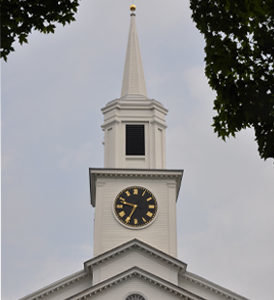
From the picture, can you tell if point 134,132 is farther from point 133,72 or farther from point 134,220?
point 134,220

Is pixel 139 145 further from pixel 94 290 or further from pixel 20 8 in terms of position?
pixel 20 8

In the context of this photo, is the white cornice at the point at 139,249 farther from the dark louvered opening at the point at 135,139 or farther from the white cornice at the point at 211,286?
the dark louvered opening at the point at 135,139

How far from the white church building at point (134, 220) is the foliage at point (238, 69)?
2610 centimetres

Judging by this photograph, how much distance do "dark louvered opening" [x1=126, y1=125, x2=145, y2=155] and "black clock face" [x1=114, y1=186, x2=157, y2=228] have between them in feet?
9.32

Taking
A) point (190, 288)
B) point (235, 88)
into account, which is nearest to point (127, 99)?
point (190, 288)

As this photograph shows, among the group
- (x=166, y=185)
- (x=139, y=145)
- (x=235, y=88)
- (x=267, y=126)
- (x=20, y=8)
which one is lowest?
(x=267, y=126)

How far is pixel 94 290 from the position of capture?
38594 millimetres

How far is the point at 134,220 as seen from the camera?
43.8 metres

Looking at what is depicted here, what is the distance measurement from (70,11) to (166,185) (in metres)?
32.6

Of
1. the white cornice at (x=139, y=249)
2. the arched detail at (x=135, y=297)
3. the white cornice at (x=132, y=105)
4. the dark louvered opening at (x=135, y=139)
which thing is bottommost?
the arched detail at (x=135, y=297)

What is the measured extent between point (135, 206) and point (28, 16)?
31855 mm

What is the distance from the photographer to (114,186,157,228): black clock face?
43844mm

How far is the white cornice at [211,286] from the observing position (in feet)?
135

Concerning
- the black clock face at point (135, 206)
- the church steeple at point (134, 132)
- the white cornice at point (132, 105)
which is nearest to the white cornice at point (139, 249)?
the black clock face at point (135, 206)
